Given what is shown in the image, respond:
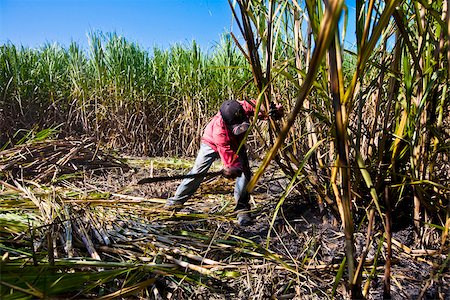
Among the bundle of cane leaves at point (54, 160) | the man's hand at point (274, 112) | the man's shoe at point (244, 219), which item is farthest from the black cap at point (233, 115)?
the bundle of cane leaves at point (54, 160)

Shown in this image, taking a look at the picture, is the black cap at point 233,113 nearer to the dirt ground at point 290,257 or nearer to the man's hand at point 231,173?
the man's hand at point 231,173

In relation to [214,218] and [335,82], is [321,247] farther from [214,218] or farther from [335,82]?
[335,82]

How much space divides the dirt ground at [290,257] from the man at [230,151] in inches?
3.8

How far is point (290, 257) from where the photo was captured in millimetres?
1800

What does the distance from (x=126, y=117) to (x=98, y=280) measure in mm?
4632

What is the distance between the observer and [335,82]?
0.79 meters

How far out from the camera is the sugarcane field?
1077 mm

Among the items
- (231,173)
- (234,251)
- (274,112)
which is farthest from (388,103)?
(231,173)

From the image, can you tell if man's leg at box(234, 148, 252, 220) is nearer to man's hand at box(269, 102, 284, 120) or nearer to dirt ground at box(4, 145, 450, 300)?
dirt ground at box(4, 145, 450, 300)

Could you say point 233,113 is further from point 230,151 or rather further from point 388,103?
point 388,103

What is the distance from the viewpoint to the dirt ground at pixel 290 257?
158 cm

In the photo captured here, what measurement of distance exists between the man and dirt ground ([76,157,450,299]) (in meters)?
0.10

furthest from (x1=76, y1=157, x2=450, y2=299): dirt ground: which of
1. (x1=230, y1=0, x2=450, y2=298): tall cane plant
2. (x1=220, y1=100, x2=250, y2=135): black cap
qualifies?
(x1=220, y1=100, x2=250, y2=135): black cap

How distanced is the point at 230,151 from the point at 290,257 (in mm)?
1005
